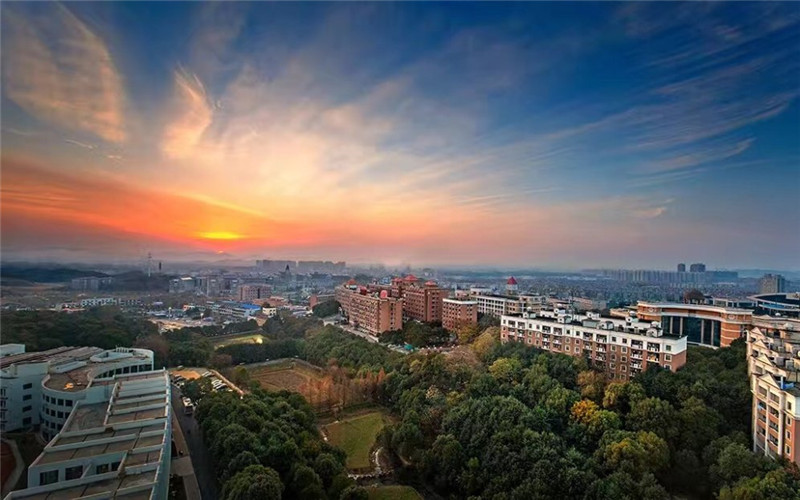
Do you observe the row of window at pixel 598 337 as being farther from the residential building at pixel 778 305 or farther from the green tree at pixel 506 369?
the residential building at pixel 778 305

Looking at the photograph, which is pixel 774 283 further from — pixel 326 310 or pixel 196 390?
pixel 196 390

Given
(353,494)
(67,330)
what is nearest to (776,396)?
(353,494)

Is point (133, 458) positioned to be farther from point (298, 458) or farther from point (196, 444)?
point (196, 444)

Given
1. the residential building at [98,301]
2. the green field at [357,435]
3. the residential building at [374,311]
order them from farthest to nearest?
the residential building at [374,311]
the residential building at [98,301]
the green field at [357,435]

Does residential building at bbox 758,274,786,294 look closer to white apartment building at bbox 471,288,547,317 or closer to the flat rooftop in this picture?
white apartment building at bbox 471,288,547,317

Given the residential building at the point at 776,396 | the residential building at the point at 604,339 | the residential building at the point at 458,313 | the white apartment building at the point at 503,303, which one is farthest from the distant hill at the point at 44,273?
the white apartment building at the point at 503,303

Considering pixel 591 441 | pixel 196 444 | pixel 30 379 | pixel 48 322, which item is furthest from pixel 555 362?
pixel 48 322
